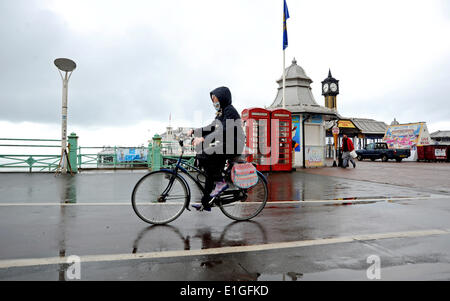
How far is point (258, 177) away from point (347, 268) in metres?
2.21

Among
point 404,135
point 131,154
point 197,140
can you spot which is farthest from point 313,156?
point 404,135

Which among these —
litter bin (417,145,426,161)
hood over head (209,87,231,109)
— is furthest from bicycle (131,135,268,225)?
litter bin (417,145,426,161)

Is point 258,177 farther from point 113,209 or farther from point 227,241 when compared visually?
point 113,209

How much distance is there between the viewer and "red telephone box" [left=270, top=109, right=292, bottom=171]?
14.6 m

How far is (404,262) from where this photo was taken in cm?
283

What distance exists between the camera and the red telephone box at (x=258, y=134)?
46.0 ft

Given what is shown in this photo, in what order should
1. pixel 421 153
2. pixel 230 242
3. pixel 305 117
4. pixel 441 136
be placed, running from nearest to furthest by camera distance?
1. pixel 230 242
2. pixel 305 117
3. pixel 421 153
4. pixel 441 136

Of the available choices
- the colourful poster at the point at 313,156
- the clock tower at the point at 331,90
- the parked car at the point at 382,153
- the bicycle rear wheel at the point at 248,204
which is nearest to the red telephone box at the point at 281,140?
the colourful poster at the point at 313,156

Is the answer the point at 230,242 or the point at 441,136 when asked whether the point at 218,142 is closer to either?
the point at 230,242

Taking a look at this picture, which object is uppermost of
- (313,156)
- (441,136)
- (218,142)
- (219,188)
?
(441,136)

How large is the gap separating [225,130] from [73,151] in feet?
36.0

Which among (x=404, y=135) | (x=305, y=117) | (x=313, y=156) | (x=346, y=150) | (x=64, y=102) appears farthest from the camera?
(x=404, y=135)

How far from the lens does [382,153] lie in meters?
31.8

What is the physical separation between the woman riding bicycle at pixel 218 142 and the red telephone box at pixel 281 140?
10.5 metres
